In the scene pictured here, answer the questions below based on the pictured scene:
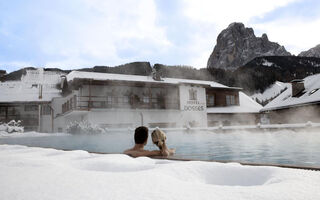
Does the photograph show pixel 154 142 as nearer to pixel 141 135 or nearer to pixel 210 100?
pixel 141 135

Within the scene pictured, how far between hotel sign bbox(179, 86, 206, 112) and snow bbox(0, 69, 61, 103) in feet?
47.8

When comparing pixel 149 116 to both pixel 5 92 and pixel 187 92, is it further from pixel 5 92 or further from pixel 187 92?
pixel 5 92

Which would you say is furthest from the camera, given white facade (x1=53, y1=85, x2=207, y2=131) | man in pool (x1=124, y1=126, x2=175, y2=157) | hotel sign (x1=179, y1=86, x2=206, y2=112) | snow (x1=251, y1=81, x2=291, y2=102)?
snow (x1=251, y1=81, x2=291, y2=102)

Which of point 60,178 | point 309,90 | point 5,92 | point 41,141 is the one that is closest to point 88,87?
point 41,141

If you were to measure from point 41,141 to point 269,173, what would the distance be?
1274cm

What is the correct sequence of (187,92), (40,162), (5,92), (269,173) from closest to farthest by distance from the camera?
(269,173) → (40,162) → (187,92) → (5,92)

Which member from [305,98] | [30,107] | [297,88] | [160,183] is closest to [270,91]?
[297,88]

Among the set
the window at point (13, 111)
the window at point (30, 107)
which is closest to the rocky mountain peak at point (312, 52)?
the window at point (30, 107)

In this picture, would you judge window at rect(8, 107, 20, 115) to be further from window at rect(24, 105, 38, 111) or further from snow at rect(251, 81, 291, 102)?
snow at rect(251, 81, 291, 102)

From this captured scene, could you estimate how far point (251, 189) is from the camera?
1372 mm

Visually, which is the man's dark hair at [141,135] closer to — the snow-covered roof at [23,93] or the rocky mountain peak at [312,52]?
the snow-covered roof at [23,93]

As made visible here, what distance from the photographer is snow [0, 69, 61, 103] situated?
26.6 m

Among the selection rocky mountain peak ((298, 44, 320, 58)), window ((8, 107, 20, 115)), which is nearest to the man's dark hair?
window ((8, 107, 20, 115))

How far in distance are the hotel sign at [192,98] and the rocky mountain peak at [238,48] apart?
8886 centimetres
